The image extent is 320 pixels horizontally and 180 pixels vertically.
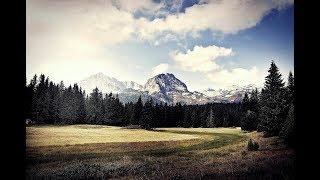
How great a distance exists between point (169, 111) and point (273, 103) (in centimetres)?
2218

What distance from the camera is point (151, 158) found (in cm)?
3109

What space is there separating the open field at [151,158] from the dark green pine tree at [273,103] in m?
1.97

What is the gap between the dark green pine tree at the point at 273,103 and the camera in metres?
35.9

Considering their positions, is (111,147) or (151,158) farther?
(111,147)

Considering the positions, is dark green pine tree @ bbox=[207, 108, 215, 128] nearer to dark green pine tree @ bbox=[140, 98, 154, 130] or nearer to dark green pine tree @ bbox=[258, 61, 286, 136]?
dark green pine tree @ bbox=[140, 98, 154, 130]

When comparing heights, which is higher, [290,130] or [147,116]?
[290,130]

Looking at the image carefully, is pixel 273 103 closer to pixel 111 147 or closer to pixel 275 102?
pixel 275 102

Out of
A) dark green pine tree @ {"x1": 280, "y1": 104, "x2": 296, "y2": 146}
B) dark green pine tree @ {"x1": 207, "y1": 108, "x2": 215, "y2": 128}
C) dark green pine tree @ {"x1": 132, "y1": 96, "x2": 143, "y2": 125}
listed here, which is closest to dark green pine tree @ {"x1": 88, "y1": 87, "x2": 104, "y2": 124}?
dark green pine tree @ {"x1": 207, "y1": 108, "x2": 215, "y2": 128}

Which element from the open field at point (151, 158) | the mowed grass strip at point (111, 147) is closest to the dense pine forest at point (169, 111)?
the open field at point (151, 158)

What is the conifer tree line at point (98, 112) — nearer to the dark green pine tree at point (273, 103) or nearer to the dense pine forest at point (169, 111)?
the dense pine forest at point (169, 111)

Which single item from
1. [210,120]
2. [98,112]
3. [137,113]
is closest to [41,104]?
[98,112]
